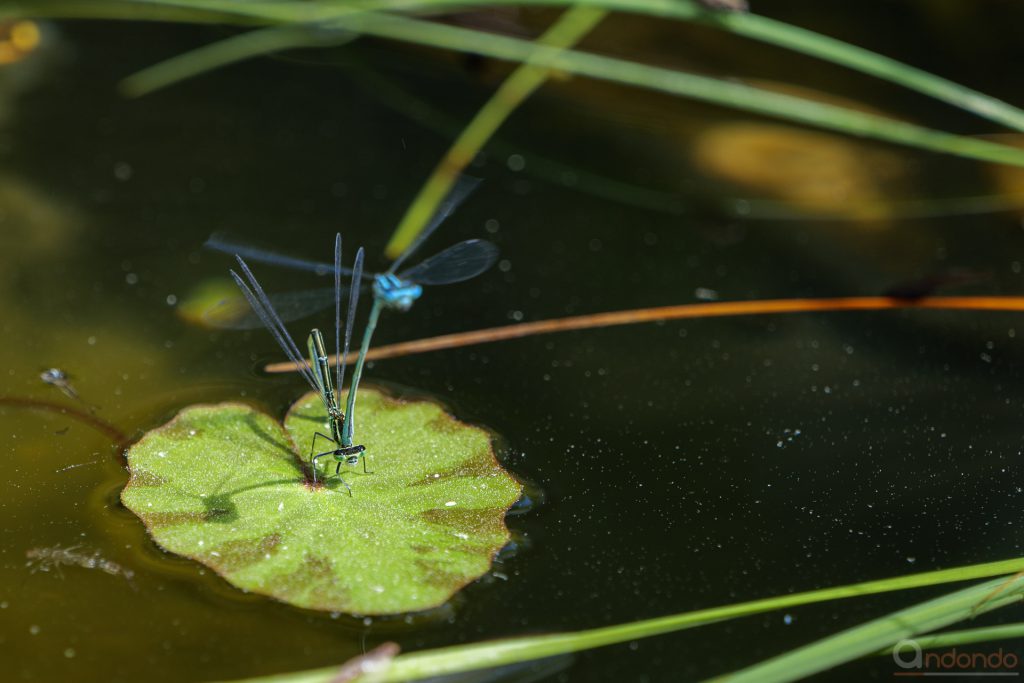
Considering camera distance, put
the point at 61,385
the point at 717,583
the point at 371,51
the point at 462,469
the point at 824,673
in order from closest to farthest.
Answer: the point at 824,673 → the point at 717,583 → the point at 462,469 → the point at 61,385 → the point at 371,51

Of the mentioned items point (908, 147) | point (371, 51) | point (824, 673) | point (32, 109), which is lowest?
point (824, 673)

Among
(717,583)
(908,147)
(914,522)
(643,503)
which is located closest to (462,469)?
(643,503)

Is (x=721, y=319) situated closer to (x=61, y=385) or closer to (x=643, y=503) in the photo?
(x=643, y=503)

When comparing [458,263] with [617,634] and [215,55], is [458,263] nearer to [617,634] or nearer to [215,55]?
[617,634]

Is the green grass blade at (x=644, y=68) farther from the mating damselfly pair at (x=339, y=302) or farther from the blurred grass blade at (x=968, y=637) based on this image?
the blurred grass blade at (x=968, y=637)

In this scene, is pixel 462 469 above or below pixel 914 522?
above

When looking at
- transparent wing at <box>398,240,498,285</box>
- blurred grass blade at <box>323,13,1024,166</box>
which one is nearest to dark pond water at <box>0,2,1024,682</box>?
transparent wing at <box>398,240,498,285</box>

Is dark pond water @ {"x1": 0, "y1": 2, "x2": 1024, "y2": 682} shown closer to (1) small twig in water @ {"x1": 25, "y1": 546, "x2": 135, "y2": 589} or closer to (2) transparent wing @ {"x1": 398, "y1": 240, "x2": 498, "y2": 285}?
(1) small twig in water @ {"x1": 25, "y1": 546, "x2": 135, "y2": 589}

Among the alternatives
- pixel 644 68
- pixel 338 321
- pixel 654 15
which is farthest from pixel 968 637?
pixel 654 15
